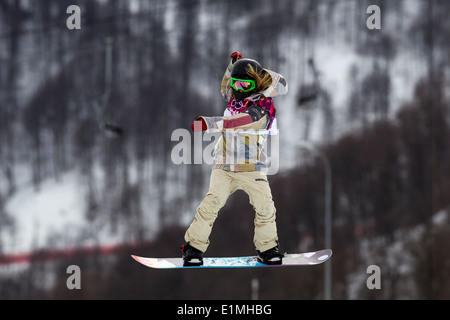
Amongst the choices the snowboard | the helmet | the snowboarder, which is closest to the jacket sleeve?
the snowboarder

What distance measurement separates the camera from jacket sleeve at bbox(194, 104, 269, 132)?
14.9ft

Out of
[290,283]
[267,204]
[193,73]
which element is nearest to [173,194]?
[193,73]

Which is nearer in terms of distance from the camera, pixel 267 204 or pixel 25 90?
pixel 267 204

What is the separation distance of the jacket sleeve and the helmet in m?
0.14

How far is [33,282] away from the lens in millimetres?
35719

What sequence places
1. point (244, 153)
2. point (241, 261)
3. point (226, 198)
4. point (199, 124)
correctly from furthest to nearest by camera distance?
point (241, 261), point (226, 198), point (244, 153), point (199, 124)

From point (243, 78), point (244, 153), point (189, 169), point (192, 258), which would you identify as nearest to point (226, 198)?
point (244, 153)

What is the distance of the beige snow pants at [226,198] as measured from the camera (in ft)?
16.5

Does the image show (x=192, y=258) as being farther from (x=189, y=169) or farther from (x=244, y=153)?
(x=189, y=169)

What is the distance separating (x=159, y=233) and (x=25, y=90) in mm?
11434

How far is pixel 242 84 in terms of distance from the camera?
480 cm

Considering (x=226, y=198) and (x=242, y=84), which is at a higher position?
(x=242, y=84)

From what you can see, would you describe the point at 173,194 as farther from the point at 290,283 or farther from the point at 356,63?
the point at 356,63

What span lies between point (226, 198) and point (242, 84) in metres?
1.03
